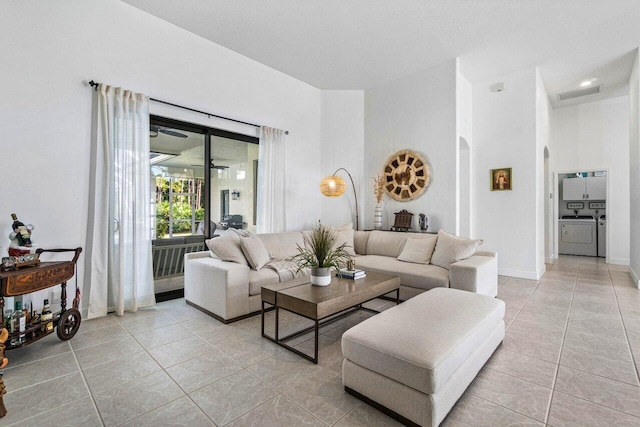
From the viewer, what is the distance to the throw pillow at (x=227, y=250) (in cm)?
351

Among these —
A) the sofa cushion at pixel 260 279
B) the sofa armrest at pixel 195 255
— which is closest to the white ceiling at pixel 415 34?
the sofa armrest at pixel 195 255

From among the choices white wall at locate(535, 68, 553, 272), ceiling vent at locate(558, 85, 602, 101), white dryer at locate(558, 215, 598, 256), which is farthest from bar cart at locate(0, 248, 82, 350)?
white dryer at locate(558, 215, 598, 256)

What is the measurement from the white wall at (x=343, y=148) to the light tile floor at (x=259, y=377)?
9.19 ft

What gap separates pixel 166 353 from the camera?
2488 millimetres

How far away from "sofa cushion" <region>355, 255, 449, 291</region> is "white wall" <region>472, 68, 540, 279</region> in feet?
7.47

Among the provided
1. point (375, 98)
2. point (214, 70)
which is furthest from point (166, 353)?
point (375, 98)

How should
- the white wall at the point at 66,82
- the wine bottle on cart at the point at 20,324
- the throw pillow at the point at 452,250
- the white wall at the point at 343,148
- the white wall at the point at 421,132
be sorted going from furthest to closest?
the white wall at the point at 343,148, the white wall at the point at 421,132, the throw pillow at the point at 452,250, the white wall at the point at 66,82, the wine bottle on cart at the point at 20,324

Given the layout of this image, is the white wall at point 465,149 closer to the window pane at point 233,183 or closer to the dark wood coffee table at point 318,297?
the dark wood coffee table at point 318,297

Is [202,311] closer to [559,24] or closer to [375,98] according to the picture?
[375,98]

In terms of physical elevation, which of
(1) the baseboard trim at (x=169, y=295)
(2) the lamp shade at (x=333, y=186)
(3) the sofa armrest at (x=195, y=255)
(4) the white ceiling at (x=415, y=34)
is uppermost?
(4) the white ceiling at (x=415, y=34)

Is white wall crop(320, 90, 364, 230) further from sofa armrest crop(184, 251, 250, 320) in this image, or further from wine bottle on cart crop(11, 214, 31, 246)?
wine bottle on cart crop(11, 214, 31, 246)

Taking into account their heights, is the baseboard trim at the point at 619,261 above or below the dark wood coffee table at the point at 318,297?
below

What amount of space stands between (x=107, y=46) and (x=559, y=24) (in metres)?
5.33

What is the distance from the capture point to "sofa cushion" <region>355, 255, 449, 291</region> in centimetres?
355
